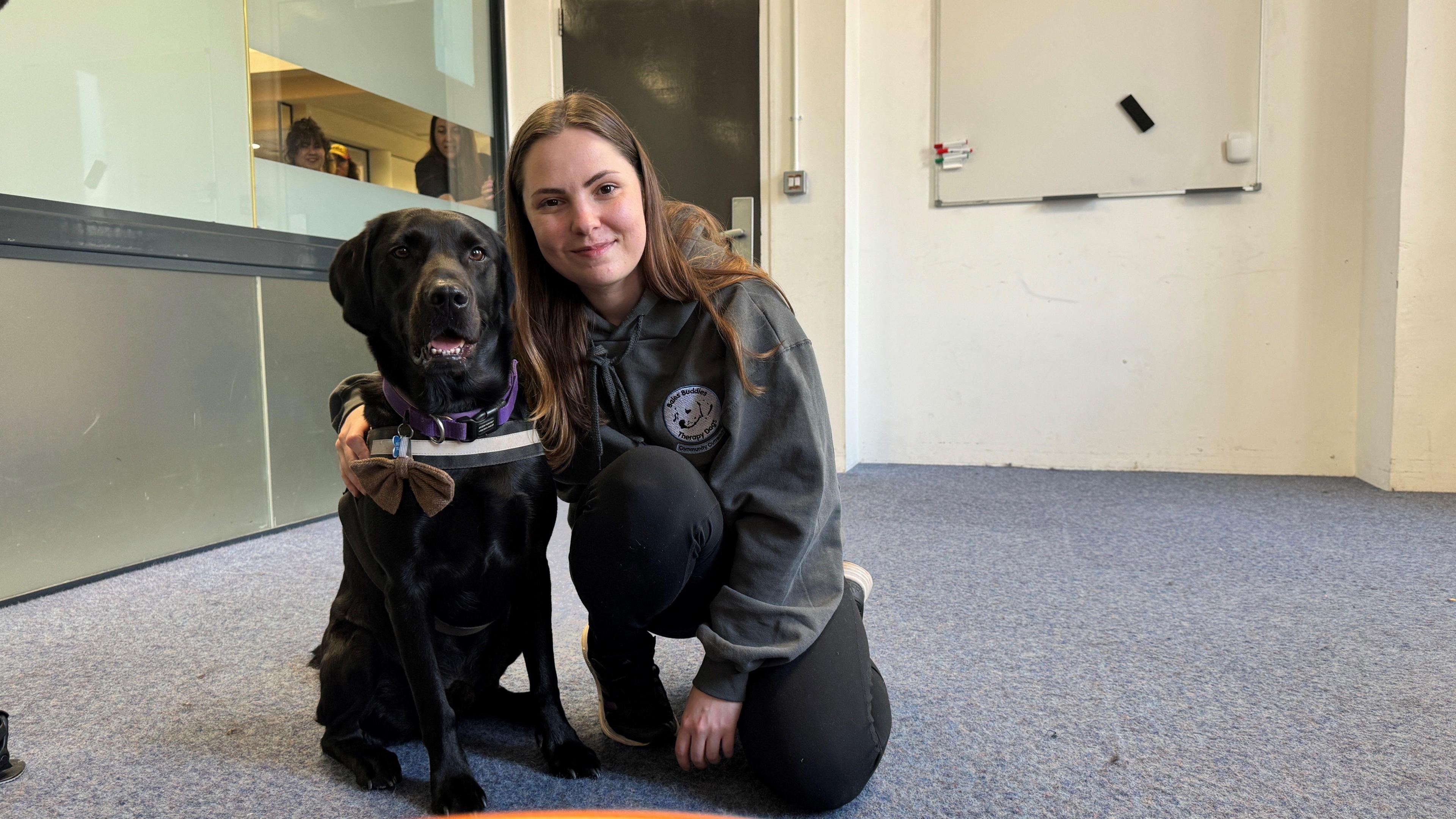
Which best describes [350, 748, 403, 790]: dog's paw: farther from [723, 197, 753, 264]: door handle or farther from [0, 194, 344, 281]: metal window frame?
[723, 197, 753, 264]: door handle

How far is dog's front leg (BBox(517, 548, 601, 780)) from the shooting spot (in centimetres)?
109

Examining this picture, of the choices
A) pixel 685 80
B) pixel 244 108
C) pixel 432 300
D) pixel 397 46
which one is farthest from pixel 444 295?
pixel 685 80

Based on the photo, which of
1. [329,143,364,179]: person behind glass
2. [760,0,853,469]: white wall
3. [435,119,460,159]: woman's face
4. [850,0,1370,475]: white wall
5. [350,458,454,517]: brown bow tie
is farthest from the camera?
[760,0,853,469]: white wall

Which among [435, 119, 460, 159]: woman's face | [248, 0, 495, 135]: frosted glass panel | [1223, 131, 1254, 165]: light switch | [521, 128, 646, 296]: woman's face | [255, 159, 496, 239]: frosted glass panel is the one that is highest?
[248, 0, 495, 135]: frosted glass panel

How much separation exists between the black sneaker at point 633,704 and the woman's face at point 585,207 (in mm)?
559

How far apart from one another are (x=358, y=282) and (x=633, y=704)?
2.35ft

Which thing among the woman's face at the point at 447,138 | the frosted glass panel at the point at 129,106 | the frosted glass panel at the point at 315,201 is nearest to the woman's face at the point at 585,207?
the frosted glass panel at the point at 315,201

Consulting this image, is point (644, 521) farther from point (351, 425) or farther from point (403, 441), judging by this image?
point (351, 425)

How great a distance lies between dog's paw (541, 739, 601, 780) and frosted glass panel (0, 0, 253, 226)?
187 cm

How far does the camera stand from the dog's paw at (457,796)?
3.24ft

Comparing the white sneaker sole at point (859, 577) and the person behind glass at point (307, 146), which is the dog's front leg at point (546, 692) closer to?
the white sneaker sole at point (859, 577)

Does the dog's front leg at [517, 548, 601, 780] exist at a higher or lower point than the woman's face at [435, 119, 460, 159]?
lower

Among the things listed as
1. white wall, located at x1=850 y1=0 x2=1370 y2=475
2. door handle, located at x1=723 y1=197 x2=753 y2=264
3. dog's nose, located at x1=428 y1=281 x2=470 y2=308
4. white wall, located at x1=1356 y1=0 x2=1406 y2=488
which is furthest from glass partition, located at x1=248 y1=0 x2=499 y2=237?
white wall, located at x1=1356 y1=0 x2=1406 y2=488

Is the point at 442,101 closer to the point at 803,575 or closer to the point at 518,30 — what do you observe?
the point at 518,30
